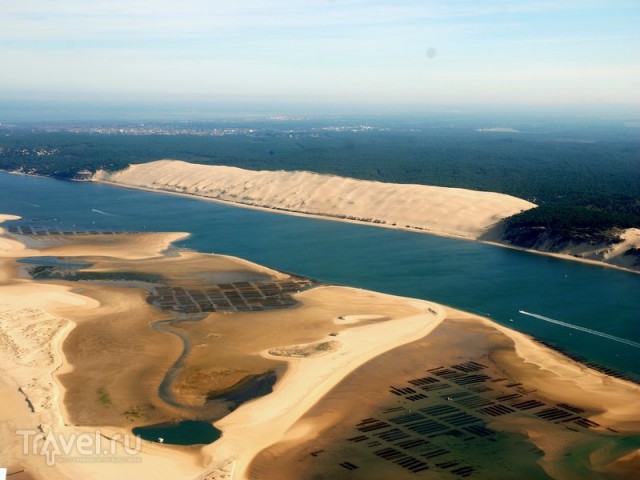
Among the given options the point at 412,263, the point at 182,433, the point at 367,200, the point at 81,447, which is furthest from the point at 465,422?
the point at 367,200

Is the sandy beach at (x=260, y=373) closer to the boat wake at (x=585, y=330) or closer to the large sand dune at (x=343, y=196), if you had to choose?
the boat wake at (x=585, y=330)

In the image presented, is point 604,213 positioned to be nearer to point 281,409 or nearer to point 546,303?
point 546,303

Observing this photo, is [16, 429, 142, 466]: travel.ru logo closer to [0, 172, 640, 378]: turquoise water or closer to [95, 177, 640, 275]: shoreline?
[0, 172, 640, 378]: turquoise water

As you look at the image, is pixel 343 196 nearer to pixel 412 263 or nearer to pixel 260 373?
pixel 412 263

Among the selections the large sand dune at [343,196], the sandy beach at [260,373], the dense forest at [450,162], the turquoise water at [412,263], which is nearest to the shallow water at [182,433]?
the sandy beach at [260,373]

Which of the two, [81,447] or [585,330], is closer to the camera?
[81,447]
